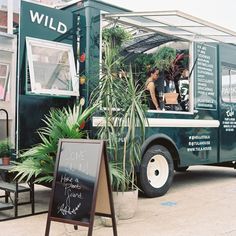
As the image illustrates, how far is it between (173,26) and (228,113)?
2.72 meters

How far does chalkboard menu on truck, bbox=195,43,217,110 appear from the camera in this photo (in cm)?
800

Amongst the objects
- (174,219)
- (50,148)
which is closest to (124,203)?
(174,219)

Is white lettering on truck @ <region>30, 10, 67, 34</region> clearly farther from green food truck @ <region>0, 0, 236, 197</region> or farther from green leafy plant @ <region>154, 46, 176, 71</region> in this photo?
green leafy plant @ <region>154, 46, 176, 71</region>

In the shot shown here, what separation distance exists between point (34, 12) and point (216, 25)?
119 inches

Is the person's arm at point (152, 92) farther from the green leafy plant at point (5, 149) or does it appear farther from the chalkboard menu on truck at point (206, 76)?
the green leafy plant at point (5, 149)

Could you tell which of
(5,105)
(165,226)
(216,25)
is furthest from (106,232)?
(216,25)

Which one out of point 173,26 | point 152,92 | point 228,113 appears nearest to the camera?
point 173,26

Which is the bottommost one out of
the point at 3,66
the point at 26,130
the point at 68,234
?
the point at 68,234

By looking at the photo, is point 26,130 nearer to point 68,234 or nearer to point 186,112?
point 68,234

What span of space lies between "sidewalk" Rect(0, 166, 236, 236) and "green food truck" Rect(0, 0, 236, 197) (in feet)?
1.74

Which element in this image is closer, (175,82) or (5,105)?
(5,105)

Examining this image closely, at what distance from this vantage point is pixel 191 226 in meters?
5.28

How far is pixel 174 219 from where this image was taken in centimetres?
566

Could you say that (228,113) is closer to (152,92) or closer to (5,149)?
(152,92)
